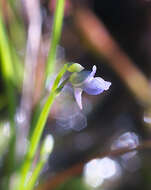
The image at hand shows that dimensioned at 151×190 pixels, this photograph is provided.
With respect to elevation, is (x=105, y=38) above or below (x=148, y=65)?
above

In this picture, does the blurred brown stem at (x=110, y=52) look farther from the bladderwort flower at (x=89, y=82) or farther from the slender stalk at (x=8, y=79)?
the bladderwort flower at (x=89, y=82)

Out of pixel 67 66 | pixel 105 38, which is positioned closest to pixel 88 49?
pixel 105 38

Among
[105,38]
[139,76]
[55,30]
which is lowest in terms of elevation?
[139,76]

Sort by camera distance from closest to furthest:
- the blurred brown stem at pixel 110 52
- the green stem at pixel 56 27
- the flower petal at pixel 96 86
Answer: the flower petal at pixel 96 86 < the green stem at pixel 56 27 < the blurred brown stem at pixel 110 52

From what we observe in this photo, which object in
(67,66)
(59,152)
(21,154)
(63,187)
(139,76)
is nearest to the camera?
(67,66)

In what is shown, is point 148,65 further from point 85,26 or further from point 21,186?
point 21,186

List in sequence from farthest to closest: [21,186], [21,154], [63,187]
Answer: [21,154] < [63,187] < [21,186]

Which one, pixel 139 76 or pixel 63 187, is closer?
pixel 63 187

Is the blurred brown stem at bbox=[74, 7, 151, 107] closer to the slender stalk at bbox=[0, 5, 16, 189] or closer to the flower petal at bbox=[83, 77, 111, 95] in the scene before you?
the slender stalk at bbox=[0, 5, 16, 189]

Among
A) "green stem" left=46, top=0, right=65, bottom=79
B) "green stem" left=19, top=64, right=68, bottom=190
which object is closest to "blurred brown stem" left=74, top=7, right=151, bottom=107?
"green stem" left=46, top=0, right=65, bottom=79

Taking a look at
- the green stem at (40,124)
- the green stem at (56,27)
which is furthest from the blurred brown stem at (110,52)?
the green stem at (40,124)
